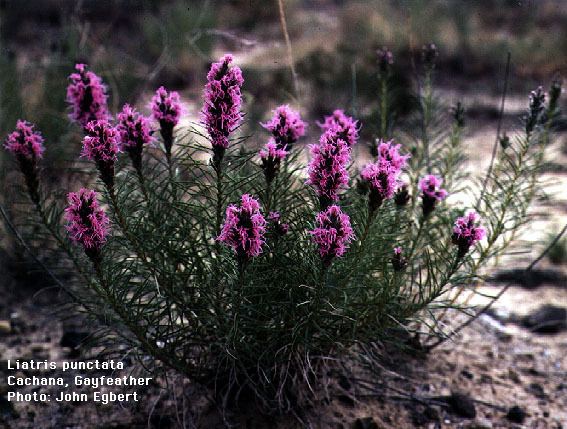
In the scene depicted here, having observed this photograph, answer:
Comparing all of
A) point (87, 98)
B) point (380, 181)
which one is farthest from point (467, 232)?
point (87, 98)

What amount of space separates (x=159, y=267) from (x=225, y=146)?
1.86 feet

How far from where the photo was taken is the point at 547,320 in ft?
13.7

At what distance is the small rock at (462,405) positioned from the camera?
121 inches

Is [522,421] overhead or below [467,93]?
below

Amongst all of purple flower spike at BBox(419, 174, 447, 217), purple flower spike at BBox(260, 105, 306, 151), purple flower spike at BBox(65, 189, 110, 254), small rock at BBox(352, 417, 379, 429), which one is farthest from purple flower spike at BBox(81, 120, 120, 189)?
small rock at BBox(352, 417, 379, 429)

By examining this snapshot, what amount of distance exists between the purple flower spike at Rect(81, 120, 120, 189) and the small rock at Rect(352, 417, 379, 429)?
4.74 ft

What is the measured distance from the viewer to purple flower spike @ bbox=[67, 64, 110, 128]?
8.74 ft

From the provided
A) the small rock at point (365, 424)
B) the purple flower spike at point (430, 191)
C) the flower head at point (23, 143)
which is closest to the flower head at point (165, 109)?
the flower head at point (23, 143)

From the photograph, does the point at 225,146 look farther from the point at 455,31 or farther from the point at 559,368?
the point at 455,31

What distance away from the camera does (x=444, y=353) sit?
11.7 ft

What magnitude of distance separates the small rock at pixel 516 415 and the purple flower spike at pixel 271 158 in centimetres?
166

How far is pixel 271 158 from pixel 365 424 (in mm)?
1223

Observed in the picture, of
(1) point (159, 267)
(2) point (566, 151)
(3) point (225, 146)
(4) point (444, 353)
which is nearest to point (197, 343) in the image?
(1) point (159, 267)

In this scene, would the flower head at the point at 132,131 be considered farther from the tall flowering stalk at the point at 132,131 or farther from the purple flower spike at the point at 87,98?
the purple flower spike at the point at 87,98
